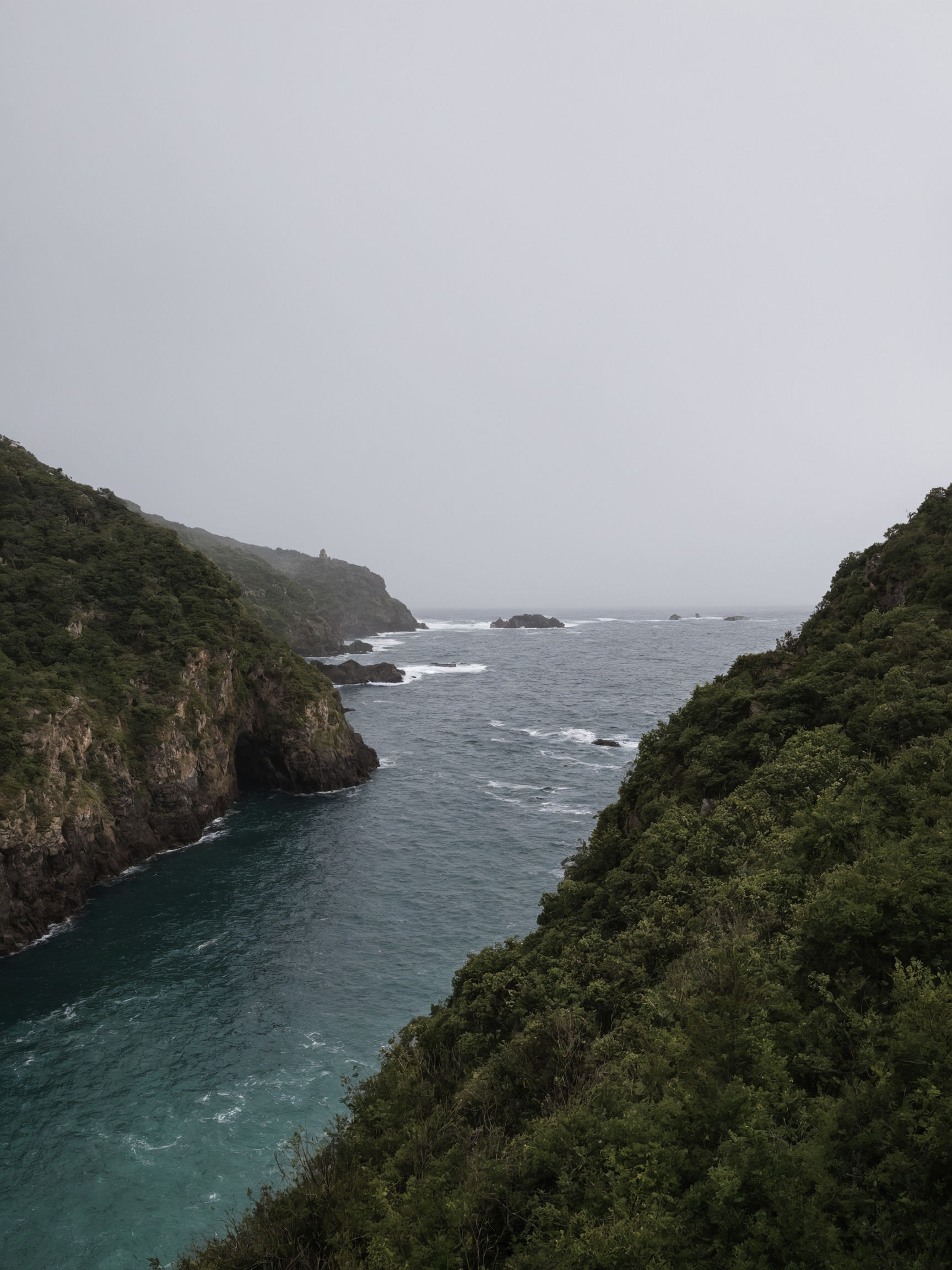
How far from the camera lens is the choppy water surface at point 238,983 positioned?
74.9 ft

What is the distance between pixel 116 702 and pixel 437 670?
96299 mm

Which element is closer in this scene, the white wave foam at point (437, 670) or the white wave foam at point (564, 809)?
the white wave foam at point (564, 809)

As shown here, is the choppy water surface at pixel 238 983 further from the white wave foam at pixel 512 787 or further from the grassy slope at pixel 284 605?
the grassy slope at pixel 284 605

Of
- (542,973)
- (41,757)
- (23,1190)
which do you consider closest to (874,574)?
(542,973)

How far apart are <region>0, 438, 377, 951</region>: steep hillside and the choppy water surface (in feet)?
10.7

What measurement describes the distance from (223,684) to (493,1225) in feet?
180

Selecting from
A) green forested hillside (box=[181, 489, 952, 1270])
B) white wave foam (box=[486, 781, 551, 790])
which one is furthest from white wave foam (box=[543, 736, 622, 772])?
green forested hillside (box=[181, 489, 952, 1270])

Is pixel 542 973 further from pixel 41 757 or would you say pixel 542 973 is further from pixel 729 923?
pixel 41 757

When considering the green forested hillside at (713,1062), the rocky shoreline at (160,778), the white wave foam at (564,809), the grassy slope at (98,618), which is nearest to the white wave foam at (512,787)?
the white wave foam at (564,809)

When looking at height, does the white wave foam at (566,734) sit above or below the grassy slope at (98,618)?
below

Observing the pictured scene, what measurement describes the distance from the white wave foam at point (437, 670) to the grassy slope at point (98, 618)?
216 feet

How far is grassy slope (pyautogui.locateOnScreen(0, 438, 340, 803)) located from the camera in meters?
45.4

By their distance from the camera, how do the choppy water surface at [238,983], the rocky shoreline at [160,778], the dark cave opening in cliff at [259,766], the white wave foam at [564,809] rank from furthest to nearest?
the dark cave opening in cliff at [259,766], the white wave foam at [564,809], the rocky shoreline at [160,778], the choppy water surface at [238,983]

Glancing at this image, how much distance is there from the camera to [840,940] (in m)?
13.4
